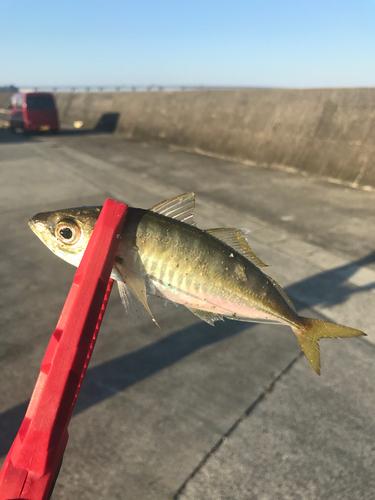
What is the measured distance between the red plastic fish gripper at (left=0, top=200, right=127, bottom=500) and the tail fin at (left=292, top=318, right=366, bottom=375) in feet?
2.35

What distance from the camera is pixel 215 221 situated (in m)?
7.05

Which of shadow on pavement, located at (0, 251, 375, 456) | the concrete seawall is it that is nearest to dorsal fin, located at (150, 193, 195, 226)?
shadow on pavement, located at (0, 251, 375, 456)

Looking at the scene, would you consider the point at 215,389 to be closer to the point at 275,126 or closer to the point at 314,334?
the point at 314,334

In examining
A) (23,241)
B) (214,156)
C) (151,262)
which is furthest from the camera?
(214,156)

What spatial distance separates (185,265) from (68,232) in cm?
43

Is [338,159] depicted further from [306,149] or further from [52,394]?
[52,394]

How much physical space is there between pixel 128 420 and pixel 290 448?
1232 millimetres

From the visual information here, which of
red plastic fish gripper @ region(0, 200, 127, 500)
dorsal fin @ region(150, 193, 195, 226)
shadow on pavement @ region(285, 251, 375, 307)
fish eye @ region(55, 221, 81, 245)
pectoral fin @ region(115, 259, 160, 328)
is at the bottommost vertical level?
shadow on pavement @ region(285, 251, 375, 307)

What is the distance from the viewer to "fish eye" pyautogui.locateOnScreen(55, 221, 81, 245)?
127 cm

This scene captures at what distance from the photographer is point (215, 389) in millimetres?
3203

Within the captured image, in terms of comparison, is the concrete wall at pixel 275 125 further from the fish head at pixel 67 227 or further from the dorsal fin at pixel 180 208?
the fish head at pixel 67 227

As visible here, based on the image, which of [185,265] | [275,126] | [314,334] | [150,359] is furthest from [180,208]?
[275,126]

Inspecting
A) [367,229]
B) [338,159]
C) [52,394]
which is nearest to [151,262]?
[52,394]

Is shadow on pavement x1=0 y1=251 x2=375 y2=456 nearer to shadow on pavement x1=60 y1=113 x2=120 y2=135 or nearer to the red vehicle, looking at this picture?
the red vehicle
